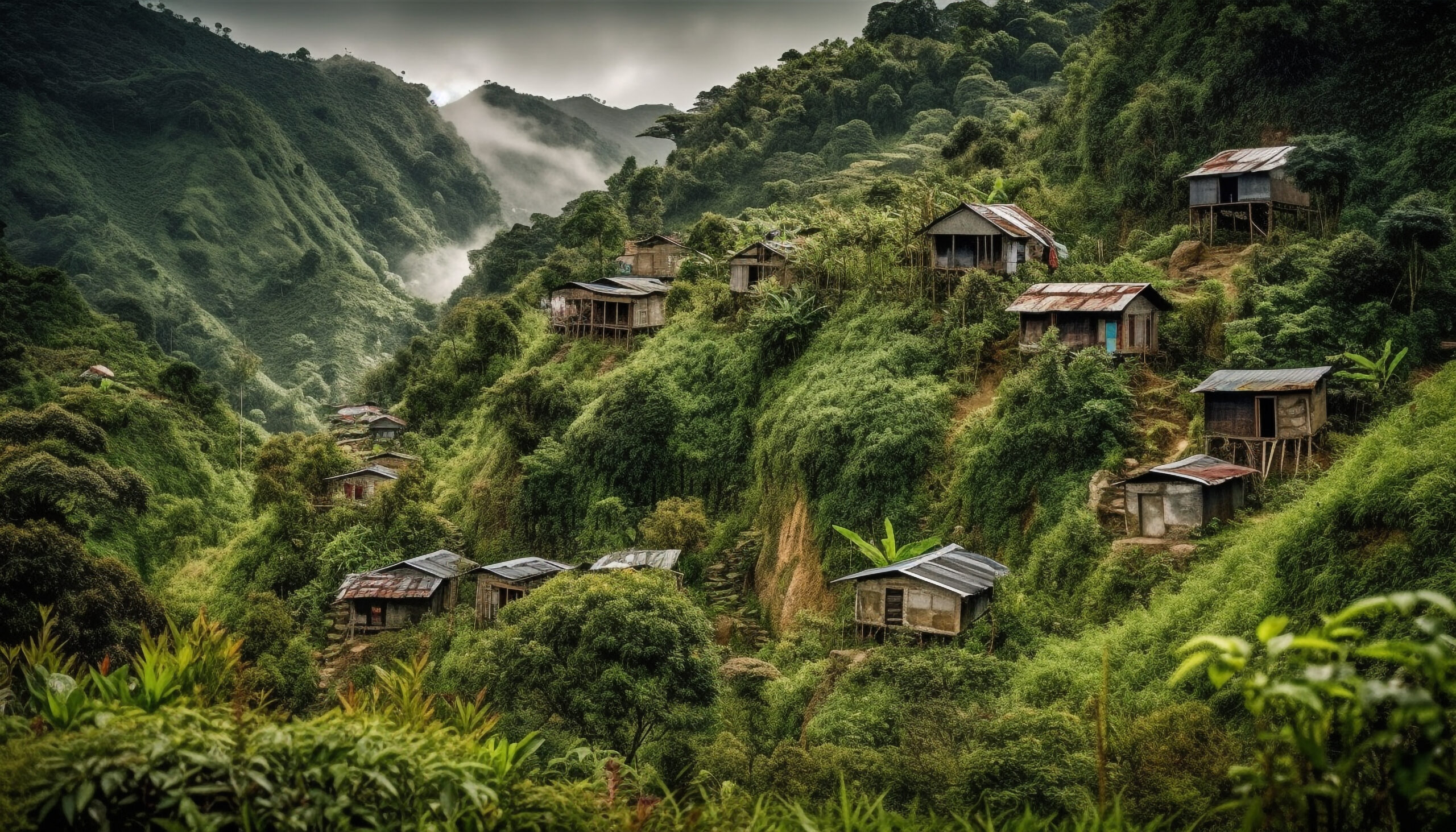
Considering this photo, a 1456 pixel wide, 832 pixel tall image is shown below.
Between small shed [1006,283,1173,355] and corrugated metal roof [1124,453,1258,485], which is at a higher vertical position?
small shed [1006,283,1173,355]

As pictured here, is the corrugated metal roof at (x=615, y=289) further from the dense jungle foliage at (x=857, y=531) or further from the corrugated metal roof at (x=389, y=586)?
the corrugated metal roof at (x=389, y=586)

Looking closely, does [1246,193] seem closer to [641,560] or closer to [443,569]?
[641,560]

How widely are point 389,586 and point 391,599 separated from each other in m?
0.39

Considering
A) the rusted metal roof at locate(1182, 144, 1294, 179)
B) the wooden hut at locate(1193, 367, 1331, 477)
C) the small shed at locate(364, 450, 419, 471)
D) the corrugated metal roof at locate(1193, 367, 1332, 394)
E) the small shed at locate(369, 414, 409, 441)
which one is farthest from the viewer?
the small shed at locate(369, 414, 409, 441)

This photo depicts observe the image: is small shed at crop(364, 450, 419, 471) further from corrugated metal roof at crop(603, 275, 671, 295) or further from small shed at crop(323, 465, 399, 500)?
corrugated metal roof at crop(603, 275, 671, 295)

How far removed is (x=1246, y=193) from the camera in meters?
Result: 27.7

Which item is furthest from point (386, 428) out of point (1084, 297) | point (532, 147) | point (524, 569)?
point (532, 147)

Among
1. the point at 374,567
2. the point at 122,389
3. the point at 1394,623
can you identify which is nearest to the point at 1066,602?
the point at 1394,623

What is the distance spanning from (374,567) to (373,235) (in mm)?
71567

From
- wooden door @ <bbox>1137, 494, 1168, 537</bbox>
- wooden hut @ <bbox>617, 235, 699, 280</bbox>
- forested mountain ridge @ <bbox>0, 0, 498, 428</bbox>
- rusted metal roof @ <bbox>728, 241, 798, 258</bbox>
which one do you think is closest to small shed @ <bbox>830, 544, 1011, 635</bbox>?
wooden door @ <bbox>1137, 494, 1168, 537</bbox>

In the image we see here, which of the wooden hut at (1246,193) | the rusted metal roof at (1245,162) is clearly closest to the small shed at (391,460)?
the wooden hut at (1246,193)

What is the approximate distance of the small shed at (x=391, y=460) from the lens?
1599 inches

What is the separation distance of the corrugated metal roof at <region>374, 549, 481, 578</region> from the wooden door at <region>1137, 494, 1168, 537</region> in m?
18.2

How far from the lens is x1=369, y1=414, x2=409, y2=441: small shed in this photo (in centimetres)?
4922
